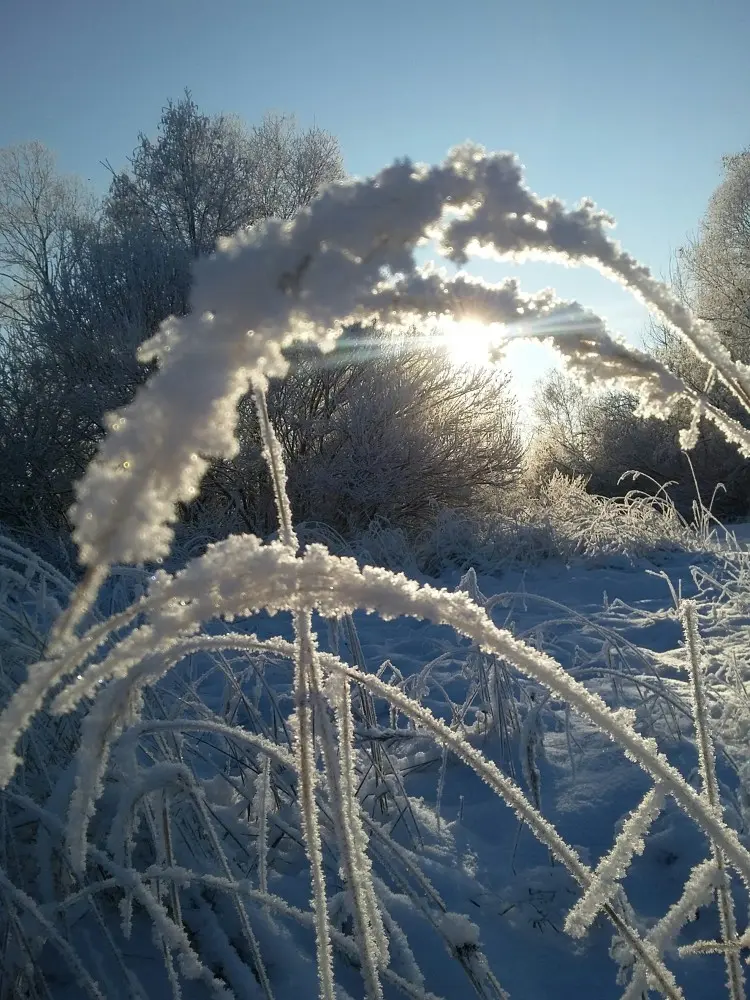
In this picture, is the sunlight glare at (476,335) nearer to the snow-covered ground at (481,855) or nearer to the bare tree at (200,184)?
the snow-covered ground at (481,855)

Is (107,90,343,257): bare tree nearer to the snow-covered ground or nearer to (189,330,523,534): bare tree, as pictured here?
(189,330,523,534): bare tree

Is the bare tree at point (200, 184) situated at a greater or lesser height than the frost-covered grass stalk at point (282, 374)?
greater

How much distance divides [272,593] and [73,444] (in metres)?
8.47

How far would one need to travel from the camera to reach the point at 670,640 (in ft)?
10.0

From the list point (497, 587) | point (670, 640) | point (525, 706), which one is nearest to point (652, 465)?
point (497, 587)

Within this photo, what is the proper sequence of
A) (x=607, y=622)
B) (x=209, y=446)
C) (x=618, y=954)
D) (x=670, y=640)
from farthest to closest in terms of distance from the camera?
(x=607, y=622) → (x=670, y=640) → (x=618, y=954) → (x=209, y=446)

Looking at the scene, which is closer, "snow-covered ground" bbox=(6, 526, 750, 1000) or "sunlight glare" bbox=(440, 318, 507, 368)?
"sunlight glare" bbox=(440, 318, 507, 368)

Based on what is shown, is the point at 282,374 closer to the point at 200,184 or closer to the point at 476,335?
the point at 476,335

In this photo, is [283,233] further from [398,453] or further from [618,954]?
[398,453]

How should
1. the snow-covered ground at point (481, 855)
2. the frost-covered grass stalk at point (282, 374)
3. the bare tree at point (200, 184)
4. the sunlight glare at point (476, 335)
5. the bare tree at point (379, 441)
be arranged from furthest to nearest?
the bare tree at point (200, 184) → the bare tree at point (379, 441) → the snow-covered ground at point (481, 855) → the sunlight glare at point (476, 335) → the frost-covered grass stalk at point (282, 374)

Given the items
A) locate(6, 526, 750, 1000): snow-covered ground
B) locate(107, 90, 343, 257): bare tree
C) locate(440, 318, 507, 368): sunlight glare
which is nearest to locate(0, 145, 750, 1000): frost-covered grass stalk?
locate(440, 318, 507, 368): sunlight glare

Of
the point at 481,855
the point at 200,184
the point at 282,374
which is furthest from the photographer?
the point at 200,184

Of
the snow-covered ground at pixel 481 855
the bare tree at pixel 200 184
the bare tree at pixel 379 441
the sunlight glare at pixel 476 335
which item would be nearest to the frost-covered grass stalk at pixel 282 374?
the sunlight glare at pixel 476 335

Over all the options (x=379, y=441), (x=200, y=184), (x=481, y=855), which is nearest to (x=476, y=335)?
(x=481, y=855)
